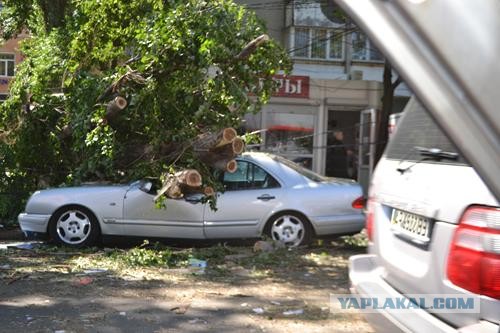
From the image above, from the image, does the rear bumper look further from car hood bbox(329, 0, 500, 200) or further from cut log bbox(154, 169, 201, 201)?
cut log bbox(154, 169, 201, 201)

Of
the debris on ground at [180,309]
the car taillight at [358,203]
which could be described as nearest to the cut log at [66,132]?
the car taillight at [358,203]

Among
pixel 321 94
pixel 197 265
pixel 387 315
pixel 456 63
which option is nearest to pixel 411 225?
pixel 387 315

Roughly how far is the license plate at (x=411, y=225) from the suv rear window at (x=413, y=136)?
0.31m

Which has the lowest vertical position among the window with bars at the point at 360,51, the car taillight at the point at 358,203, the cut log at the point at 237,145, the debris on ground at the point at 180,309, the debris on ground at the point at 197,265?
the debris on ground at the point at 180,309

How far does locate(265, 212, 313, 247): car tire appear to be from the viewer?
28.1 ft

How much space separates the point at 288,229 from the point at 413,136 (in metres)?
5.19

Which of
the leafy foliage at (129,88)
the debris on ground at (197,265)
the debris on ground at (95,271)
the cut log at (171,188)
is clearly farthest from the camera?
the leafy foliage at (129,88)

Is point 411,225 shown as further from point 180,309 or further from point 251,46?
point 251,46

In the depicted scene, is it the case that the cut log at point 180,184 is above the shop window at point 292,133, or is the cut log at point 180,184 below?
below

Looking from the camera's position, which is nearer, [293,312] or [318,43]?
[293,312]

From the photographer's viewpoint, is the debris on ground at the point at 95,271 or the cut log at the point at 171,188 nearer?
the debris on ground at the point at 95,271

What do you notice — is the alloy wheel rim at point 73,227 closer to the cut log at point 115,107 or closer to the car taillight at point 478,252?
the cut log at point 115,107

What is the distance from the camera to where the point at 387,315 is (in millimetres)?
3139

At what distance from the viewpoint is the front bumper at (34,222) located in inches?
341
